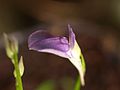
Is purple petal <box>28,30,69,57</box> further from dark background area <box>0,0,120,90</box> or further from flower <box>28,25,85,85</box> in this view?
dark background area <box>0,0,120,90</box>

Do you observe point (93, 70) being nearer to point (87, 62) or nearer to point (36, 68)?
point (87, 62)

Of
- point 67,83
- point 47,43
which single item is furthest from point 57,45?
point 67,83

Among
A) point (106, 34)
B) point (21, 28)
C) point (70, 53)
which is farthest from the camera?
point (21, 28)

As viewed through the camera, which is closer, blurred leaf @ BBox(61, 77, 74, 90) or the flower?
the flower

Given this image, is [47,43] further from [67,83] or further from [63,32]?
[63,32]

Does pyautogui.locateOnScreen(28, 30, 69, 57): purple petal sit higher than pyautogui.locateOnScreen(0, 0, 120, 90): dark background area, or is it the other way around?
pyautogui.locateOnScreen(28, 30, 69, 57): purple petal

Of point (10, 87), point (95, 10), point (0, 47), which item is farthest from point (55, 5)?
point (10, 87)

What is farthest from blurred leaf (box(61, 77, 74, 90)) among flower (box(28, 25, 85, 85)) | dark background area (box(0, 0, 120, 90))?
flower (box(28, 25, 85, 85))
